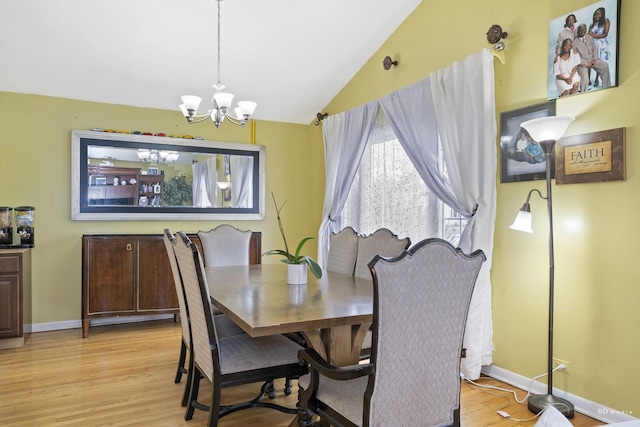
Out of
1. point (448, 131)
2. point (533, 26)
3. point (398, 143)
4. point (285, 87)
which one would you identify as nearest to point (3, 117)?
point (285, 87)

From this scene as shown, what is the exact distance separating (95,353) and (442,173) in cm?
320

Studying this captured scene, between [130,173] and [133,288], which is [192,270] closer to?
[133,288]

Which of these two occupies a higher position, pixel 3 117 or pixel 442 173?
pixel 3 117

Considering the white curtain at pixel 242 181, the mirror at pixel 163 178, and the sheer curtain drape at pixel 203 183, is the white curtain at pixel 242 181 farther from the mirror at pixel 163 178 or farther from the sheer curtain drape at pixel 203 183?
the sheer curtain drape at pixel 203 183

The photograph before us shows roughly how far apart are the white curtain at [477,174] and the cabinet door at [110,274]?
3.08m

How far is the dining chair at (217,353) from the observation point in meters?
1.97

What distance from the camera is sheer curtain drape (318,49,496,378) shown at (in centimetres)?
297

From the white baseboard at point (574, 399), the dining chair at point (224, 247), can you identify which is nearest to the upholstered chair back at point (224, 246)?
the dining chair at point (224, 247)

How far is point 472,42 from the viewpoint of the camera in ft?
10.5

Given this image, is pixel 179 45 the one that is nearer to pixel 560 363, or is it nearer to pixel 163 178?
pixel 163 178

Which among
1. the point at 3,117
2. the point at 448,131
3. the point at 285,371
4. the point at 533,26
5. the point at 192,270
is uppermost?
the point at 533,26

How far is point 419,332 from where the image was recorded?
61.4 inches

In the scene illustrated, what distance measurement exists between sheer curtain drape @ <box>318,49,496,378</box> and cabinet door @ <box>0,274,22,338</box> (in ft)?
11.6

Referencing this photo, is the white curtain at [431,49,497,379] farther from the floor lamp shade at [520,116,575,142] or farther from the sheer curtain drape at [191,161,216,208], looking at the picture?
the sheer curtain drape at [191,161,216,208]
